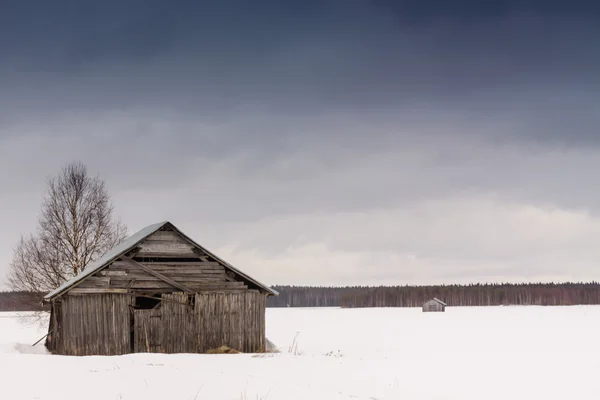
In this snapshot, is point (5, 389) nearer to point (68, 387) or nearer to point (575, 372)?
point (68, 387)

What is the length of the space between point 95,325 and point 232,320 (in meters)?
6.23

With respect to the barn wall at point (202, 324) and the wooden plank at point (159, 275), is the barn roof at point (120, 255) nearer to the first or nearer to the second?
the wooden plank at point (159, 275)

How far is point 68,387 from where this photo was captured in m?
16.5

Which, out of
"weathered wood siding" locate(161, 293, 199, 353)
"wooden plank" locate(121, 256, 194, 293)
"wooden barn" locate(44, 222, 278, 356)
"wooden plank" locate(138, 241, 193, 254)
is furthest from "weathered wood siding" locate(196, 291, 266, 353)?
"wooden plank" locate(138, 241, 193, 254)

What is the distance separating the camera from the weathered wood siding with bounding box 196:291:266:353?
3164 centimetres

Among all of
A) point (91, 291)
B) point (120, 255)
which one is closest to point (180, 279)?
point (120, 255)

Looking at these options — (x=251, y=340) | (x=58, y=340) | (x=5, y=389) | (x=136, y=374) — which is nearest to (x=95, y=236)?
(x=58, y=340)

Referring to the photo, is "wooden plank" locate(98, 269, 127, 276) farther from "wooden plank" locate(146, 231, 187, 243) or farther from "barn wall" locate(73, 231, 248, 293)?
"wooden plank" locate(146, 231, 187, 243)

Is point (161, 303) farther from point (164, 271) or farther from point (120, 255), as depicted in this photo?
point (120, 255)

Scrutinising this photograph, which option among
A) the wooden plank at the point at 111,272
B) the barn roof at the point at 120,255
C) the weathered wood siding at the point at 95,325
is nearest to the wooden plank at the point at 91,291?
the weathered wood siding at the point at 95,325

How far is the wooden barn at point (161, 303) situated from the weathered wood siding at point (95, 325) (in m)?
0.04

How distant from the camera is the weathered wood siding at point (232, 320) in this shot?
3164 cm

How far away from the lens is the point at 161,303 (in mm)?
31297

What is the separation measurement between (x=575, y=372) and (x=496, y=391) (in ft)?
26.3
